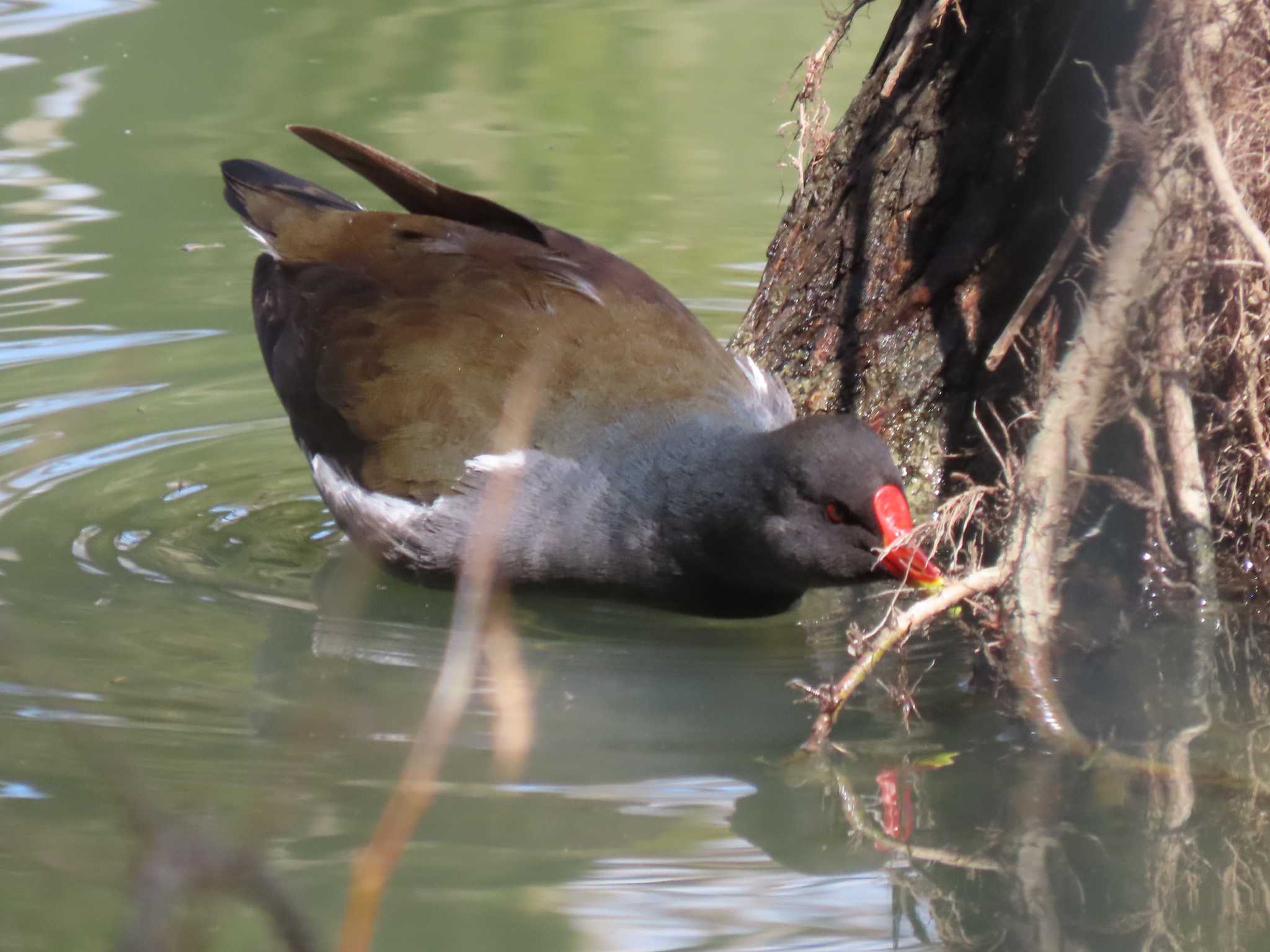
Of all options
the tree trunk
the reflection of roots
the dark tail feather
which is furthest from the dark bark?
the dark tail feather

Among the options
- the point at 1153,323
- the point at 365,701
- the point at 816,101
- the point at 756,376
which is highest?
the point at 816,101

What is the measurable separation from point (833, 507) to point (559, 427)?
650mm

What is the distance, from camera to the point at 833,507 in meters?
3.09

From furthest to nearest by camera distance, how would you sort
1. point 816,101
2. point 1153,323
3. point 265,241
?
point 265,241, point 816,101, point 1153,323

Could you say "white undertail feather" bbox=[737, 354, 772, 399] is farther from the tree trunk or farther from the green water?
the green water

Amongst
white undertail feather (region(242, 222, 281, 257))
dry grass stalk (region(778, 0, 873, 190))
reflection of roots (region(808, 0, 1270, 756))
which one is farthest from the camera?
white undertail feather (region(242, 222, 281, 257))

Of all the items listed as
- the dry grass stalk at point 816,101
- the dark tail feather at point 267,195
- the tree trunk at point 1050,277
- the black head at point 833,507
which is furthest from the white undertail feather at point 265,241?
the black head at point 833,507

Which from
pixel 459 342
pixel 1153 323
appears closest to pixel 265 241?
pixel 459 342

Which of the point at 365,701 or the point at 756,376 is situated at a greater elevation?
the point at 756,376

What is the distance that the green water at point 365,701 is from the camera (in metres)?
2.13

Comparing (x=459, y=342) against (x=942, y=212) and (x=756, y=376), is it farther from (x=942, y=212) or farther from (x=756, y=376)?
(x=942, y=212)

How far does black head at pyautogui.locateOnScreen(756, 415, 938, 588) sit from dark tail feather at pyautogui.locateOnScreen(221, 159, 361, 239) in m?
1.56

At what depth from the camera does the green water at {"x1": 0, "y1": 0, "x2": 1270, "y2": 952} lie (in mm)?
2133

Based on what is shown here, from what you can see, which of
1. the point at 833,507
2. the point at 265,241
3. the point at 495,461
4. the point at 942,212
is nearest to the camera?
the point at 833,507
